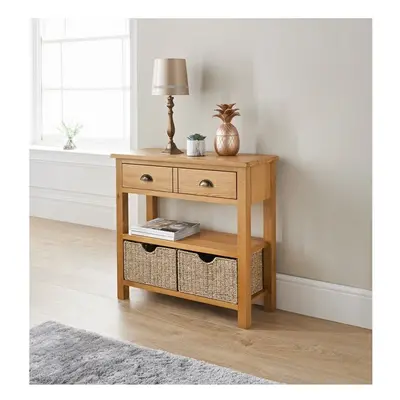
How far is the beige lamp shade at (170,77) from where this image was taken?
315 centimetres

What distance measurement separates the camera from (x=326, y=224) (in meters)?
3.00

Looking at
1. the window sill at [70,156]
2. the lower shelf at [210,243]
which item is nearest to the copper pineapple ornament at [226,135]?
the lower shelf at [210,243]

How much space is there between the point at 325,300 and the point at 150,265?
92 centimetres

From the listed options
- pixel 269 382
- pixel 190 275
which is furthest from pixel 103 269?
pixel 269 382

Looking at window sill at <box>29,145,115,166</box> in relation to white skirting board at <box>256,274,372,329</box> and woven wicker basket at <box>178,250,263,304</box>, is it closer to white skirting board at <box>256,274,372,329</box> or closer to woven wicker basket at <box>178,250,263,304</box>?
woven wicker basket at <box>178,250,263,304</box>

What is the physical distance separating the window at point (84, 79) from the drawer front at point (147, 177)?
1906 millimetres

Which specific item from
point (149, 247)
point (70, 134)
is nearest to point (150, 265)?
point (149, 247)

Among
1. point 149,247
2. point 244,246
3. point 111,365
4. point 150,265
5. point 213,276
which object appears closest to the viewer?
point 111,365

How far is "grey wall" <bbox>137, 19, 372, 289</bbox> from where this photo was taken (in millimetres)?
2846

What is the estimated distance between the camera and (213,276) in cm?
298

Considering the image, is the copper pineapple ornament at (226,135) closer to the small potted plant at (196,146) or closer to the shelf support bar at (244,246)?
the small potted plant at (196,146)

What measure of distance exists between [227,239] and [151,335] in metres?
0.67

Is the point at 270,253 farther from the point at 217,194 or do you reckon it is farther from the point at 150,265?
the point at 150,265

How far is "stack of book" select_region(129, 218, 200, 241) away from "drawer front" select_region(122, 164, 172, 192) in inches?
8.9
